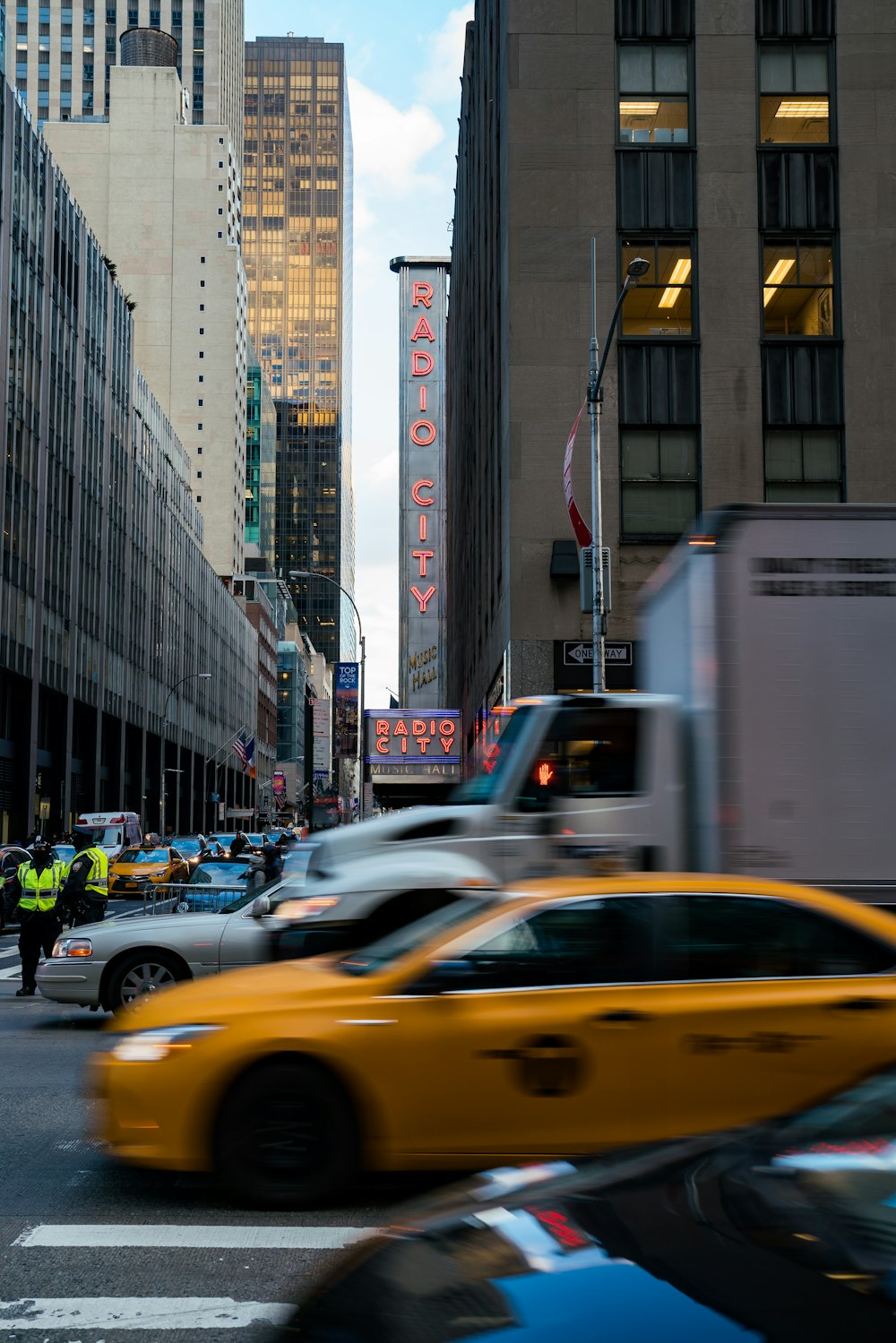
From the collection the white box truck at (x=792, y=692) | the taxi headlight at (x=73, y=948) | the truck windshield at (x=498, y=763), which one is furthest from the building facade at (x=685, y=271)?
the white box truck at (x=792, y=692)

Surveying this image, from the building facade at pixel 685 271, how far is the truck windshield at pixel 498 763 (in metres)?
17.7

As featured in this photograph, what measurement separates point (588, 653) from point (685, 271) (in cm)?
915

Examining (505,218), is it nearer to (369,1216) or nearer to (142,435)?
(369,1216)

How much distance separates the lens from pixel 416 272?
81.1m

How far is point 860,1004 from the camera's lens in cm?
607

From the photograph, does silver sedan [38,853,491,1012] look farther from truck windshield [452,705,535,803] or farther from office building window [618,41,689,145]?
office building window [618,41,689,145]

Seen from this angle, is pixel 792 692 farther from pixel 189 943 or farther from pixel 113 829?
pixel 113 829

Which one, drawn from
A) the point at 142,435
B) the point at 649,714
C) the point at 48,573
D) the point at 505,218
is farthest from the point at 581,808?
the point at 142,435

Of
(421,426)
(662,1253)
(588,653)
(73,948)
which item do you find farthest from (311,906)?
(421,426)

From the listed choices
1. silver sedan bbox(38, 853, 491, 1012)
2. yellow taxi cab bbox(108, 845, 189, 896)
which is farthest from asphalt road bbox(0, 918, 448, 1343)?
yellow taxi cab bbox(108, 845, 189, 896)

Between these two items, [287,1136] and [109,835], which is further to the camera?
[109,835]

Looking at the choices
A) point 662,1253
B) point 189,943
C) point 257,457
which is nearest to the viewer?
point 662,1253

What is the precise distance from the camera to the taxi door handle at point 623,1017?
5934 mm

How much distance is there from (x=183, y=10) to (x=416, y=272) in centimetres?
8292
